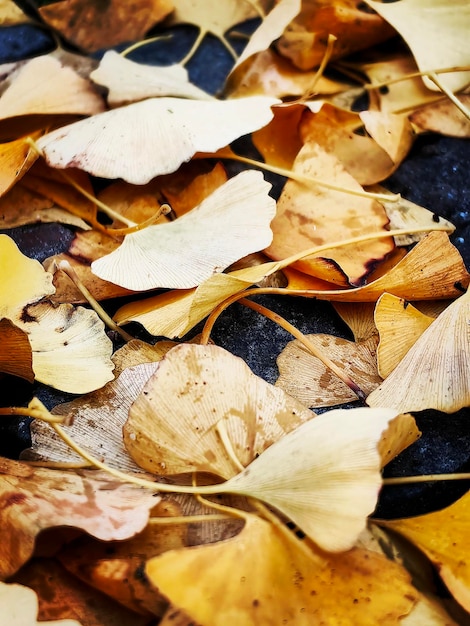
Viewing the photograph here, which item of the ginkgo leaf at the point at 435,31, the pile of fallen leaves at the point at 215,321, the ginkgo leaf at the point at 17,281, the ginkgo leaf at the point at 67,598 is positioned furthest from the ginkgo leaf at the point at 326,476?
the ginkgo leaf at the point at 435,31

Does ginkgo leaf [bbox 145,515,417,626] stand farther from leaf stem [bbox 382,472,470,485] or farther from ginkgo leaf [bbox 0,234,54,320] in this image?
ginkgo leaf [bbox 0,234,54,320]

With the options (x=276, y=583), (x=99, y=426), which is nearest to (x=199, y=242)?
(x=99, y=426)

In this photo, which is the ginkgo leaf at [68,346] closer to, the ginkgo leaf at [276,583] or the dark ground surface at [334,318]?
the dark ground surface at [334,318]

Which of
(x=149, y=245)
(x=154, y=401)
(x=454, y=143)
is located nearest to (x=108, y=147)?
(x=149, y=245)

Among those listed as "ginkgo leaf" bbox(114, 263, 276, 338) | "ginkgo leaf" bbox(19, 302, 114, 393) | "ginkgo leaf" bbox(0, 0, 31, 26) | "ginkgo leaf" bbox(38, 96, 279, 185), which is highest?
"ginkgo leaf" bbox(0, 0, 31, 26)

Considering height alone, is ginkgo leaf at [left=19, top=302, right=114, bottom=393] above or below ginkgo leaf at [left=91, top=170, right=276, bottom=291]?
below

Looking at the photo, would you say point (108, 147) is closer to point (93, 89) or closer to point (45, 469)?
point (93, 89)

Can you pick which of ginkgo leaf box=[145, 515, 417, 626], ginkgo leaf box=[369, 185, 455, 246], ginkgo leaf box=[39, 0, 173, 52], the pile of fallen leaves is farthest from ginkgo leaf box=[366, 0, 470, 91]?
ginkgo leaf box=[145, 515, 417, 626]
